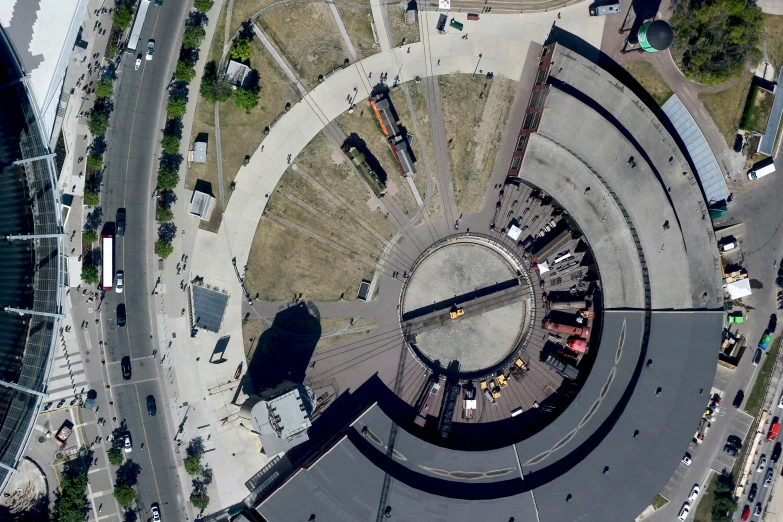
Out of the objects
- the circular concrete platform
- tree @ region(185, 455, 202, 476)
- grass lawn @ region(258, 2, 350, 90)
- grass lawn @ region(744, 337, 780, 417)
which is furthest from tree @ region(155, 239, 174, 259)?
grass lawn @ region(744, 337, 780, 417)

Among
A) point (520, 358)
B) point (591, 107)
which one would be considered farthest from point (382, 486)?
point (591, 107)

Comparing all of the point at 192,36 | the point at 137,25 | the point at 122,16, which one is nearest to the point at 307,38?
the point at 192,36

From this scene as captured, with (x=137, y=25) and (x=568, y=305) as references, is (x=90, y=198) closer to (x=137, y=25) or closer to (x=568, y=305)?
(x=137, y=25)

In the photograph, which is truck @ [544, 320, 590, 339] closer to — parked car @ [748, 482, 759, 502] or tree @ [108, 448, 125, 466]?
parked car @ [748, 482, 759, 502]

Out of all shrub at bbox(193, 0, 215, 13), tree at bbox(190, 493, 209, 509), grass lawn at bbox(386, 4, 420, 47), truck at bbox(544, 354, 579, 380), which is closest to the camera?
shrub at bbox(193, 0, 215, 13)

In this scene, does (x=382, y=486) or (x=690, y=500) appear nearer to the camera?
(x=382, y=486)

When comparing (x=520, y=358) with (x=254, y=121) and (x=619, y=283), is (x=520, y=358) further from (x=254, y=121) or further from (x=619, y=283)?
(x=254, y=121)
